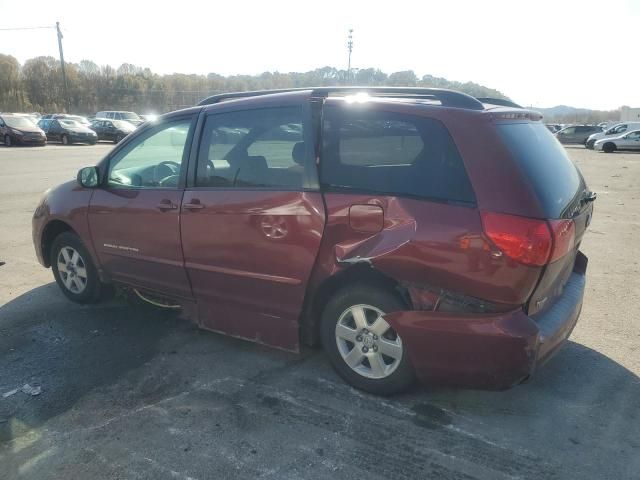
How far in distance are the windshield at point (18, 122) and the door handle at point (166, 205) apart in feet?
87.4

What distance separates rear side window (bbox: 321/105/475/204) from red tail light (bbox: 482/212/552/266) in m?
0.20

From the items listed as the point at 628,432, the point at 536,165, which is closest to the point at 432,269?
the point at 536,165

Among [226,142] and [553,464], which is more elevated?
[226,142]

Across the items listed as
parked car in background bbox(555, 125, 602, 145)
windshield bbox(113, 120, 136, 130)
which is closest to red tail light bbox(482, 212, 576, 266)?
windshield bbox(113, 120, 136, 130)

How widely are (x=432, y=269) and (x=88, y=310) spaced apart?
335 centimetres

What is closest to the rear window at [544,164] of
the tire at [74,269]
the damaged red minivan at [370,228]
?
the damaged red minivan at [370,228]

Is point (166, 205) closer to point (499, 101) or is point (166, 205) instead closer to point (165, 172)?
point (165, 172)

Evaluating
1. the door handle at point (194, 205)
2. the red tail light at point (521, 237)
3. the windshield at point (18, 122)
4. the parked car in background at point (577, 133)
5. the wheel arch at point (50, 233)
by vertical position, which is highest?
the red tail light at point (521, 237)

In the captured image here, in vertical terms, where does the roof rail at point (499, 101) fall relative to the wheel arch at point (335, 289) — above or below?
above

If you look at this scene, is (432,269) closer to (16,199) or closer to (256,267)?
(256,267)

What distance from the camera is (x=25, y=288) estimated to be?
5254mm

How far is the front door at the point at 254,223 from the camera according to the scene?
10.7 feet

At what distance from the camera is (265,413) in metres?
3.08

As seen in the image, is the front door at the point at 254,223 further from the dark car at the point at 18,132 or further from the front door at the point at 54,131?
the front door at the point at 54,131
